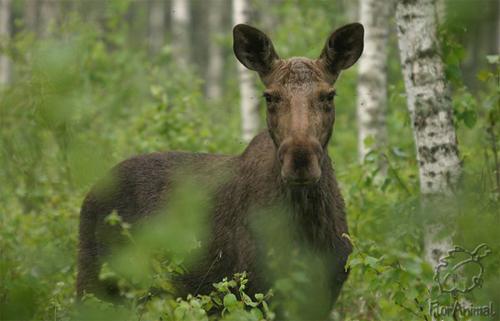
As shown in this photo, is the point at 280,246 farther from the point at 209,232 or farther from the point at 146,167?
the point at 146,167

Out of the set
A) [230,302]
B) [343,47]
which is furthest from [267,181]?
[230,302]

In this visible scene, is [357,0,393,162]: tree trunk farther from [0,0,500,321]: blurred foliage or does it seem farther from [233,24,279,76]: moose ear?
[233,24,279,76]: moose ear

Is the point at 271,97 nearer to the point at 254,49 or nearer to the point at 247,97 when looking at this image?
the point at 254,49

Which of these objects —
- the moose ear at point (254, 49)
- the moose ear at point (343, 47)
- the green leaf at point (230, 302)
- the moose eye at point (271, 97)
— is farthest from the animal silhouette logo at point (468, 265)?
the moose ear at point (254, 49)

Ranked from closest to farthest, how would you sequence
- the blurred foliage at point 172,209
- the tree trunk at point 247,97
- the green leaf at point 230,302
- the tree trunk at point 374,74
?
the blurred foliage at point 172,209 → the green leaf at point 230,302 → the tree trunk at point 374,74 → the tree trunk at point 247,97

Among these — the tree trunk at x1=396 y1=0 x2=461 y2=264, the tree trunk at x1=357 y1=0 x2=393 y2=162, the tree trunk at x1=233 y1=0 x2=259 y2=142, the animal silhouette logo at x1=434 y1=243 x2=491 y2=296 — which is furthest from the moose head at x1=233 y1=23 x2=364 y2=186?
the tree trunk at x1=233 y1=0 x2=259 y2=142

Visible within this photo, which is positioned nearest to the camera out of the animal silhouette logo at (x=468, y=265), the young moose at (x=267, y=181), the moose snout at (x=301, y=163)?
the animal silhouette logo at (x=468, y=265)

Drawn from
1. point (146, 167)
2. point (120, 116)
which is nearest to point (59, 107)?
point (146, 167)

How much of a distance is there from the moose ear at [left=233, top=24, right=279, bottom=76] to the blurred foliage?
1.25 meters

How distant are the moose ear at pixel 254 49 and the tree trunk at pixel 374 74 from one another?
4564 mm

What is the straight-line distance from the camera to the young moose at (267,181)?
5590 millimetres

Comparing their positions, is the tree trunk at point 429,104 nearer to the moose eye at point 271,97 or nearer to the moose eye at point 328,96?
the moose eye at point 328,96

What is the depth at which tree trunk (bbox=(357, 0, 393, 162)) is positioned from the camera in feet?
35.7

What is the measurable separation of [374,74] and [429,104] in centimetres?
484
